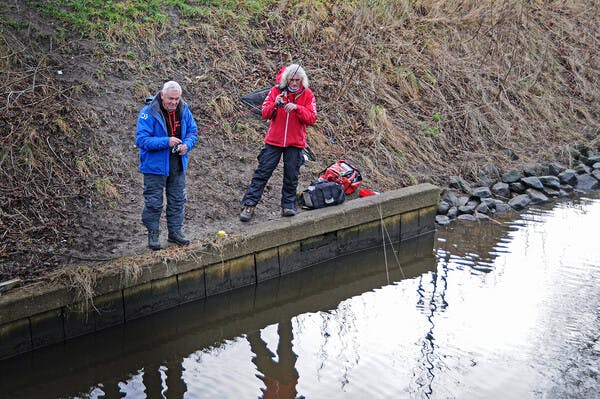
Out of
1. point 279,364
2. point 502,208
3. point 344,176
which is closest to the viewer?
point 279,364

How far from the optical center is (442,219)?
434 inches

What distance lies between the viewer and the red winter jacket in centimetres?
865

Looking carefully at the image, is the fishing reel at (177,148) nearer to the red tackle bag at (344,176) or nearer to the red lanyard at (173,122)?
the red lanyard at (173,122)

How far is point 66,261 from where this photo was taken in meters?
7.54

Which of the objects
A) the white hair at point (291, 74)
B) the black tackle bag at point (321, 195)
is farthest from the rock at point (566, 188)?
the white hair at point (291, 74)

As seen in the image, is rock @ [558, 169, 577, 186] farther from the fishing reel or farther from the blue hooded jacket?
the fishing reel

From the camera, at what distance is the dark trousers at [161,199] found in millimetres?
7695

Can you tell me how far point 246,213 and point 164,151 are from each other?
1650mm

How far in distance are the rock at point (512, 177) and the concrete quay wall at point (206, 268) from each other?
7.75ft

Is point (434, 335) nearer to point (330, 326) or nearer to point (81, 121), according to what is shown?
point (330, 326)

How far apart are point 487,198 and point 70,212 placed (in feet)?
20.3

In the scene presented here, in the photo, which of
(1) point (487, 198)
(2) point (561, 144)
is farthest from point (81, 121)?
(2) point (561, 144)

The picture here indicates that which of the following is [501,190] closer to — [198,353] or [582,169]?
[582,169]

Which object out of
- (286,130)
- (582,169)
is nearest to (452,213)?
(582,169)
